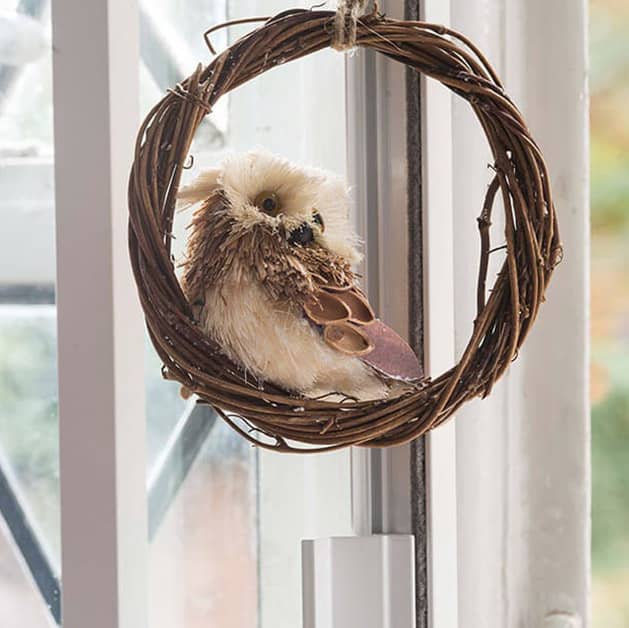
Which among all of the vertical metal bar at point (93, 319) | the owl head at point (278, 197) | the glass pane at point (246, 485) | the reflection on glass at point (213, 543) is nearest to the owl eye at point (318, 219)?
the owl head at point (278, 197)

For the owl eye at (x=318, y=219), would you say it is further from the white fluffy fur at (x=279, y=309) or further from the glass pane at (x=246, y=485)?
the glass pane at (x=246, y=485)

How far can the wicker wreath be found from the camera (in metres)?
0.55

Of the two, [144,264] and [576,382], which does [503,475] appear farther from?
[144,264]

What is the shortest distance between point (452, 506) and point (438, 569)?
6 centimetres

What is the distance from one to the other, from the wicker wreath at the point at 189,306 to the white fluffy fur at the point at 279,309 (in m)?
0.01

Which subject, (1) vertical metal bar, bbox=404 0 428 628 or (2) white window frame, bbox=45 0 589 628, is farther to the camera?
(1) vertical metal bar, bbox=404 0 428 628

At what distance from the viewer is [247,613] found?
93cm

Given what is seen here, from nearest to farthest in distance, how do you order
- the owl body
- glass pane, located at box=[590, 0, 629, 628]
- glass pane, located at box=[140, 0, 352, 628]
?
1. the owl body
2. glass pane, located at box=[140, 0, 352, 628]
3. glass pane, located at box=[590, 0, 629, 628]

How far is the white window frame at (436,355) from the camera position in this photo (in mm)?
561

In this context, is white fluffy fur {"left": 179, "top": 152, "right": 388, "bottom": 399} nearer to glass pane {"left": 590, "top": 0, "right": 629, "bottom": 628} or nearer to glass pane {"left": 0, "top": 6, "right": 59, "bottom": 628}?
glass pane {"left": 0, "top": 6, "right": 59, "bottom": 628}

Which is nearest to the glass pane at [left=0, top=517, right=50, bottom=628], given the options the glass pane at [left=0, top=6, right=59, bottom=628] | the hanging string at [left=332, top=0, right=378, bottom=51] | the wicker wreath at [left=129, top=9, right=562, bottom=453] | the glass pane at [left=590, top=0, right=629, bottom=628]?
the glass pane at [left=0, top=6, right=59, bottom=628]

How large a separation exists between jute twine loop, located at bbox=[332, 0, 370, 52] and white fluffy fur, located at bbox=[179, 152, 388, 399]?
78mm

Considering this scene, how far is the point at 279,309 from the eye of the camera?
1.79 feet

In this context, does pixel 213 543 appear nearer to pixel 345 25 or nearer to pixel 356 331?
pixel 356 331
